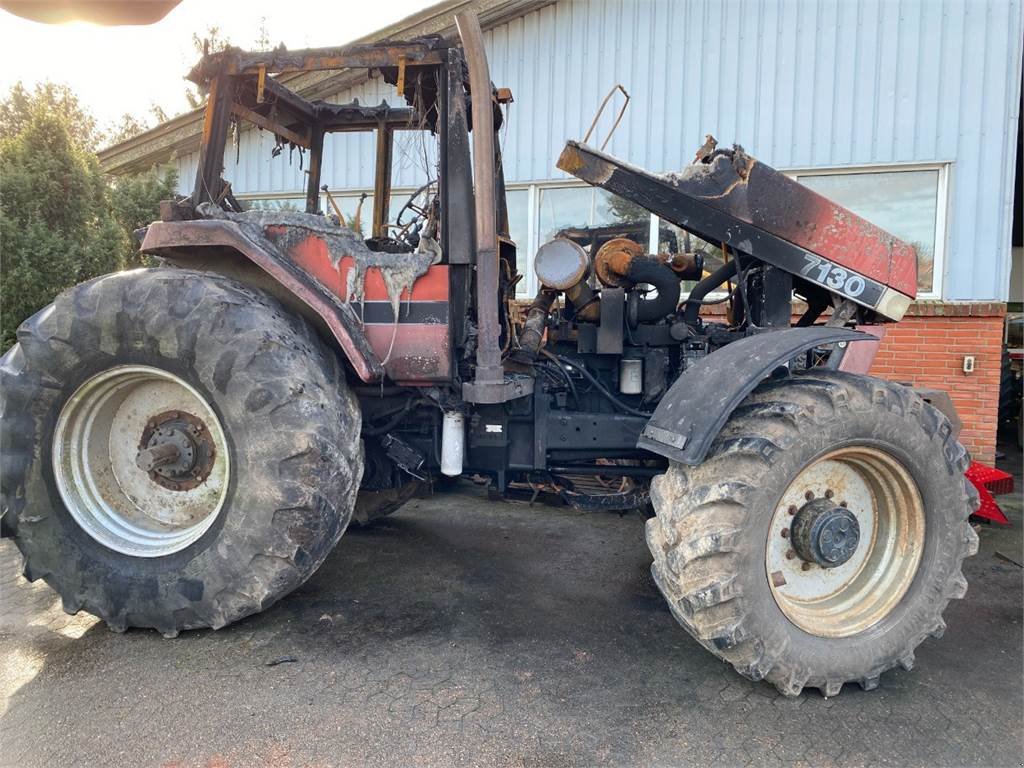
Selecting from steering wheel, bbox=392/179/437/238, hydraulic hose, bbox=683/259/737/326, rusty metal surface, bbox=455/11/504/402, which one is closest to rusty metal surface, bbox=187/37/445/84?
rusty metal surface, bbox=455/11/504/402

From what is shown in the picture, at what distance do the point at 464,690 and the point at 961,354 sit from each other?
5.74 meters

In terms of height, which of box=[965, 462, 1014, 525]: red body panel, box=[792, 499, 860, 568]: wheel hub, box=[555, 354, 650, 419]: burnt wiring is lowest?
box=[965, 462, 1014, 525]: red body panel

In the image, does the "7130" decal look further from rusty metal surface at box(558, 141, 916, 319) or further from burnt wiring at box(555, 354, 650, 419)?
burnt wiring at box(555, 354, 650, 419)

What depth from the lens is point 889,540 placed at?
109 inches

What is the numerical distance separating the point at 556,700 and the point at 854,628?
1.22 metres

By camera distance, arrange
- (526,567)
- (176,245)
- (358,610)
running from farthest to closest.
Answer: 1. (526,567)
2. (358,610)
3. (176,245)

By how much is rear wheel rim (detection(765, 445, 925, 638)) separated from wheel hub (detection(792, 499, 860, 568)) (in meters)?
0.02

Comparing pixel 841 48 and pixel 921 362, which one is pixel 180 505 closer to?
pixel 921 362

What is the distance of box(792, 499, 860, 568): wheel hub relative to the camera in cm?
255

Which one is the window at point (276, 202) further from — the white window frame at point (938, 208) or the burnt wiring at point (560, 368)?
the white window frame at point (938, 208)

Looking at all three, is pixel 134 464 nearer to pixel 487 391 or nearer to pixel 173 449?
pixel 173 449

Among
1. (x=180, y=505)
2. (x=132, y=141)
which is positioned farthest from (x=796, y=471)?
(x=132, y=141)

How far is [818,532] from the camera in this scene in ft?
8.36

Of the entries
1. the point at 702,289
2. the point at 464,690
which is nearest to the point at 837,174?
the point at 702,289
